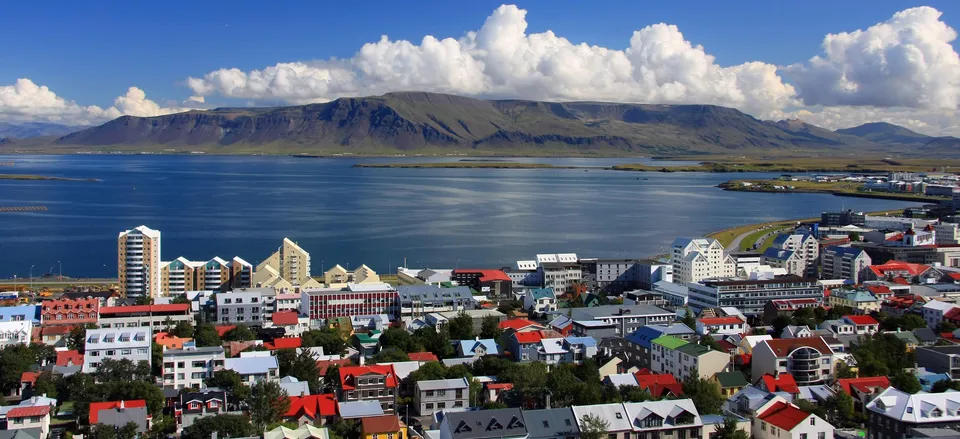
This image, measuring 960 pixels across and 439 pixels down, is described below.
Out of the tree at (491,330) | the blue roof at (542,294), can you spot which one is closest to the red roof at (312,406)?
the tree at (491,330)

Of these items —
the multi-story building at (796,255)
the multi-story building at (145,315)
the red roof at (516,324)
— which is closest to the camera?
the red roof at (516,324)

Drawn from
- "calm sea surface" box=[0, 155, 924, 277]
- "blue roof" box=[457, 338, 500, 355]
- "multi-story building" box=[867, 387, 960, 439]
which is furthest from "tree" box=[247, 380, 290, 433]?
"calm sea surface" box=[0, 155, 924, 277]

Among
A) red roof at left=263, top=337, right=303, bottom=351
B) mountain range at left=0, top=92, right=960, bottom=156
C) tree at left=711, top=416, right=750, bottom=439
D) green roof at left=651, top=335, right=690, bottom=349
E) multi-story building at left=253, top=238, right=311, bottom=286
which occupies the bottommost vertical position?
tree at left=711, top=416, right=750, bottom=439

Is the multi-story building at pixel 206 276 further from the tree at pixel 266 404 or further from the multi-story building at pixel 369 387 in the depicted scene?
the tree at pixel 266 404

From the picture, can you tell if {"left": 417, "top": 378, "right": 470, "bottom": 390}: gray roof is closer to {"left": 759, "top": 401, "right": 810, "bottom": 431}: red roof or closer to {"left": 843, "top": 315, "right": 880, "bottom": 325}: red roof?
{"left": 759, "top": 401, "right": 810, "bottom": 431}: red roof

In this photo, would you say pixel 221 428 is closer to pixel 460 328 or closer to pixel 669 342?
pixel 460 328

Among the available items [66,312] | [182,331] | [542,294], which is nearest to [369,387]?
[182,331]

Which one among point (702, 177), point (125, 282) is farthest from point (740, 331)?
point (702, 177)
